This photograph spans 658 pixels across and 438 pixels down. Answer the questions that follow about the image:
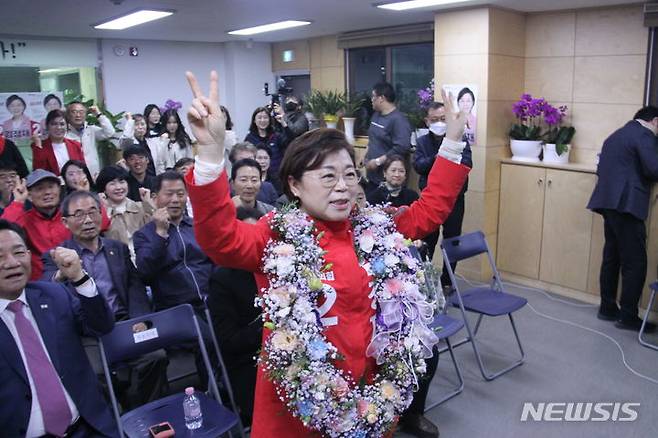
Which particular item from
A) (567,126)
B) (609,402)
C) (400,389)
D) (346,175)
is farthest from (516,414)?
(567,126)

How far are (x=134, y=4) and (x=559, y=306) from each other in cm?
454

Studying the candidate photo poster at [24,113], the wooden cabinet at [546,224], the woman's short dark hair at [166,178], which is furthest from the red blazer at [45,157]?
the wooden cabinet at [546,224]

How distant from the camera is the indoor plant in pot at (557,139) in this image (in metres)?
5.25

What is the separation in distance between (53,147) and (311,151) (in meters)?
4.61

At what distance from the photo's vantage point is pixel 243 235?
5.37 ft

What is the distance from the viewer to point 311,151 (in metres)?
1.71

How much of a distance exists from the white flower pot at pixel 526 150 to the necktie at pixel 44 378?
4436 mm

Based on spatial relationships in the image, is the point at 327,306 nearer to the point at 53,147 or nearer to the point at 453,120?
the point at 453,120

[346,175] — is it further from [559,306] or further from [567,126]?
[567,126]

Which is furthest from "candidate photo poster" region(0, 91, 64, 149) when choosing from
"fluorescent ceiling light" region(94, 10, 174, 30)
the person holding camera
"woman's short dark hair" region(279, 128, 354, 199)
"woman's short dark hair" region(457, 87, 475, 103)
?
"woman's short dark hair" region(279, 128, 354, 199)

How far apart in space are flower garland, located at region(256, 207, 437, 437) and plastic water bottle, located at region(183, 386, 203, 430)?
94cm

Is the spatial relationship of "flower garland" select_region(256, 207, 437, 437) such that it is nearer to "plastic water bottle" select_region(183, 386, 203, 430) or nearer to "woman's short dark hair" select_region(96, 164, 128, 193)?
"plastic water bottle" select_region(183, 386, 203, 430)

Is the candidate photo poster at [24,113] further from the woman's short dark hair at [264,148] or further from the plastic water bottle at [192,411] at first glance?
the plastic water bottle at [192,411]

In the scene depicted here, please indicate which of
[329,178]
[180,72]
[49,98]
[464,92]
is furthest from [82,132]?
[329,178]
